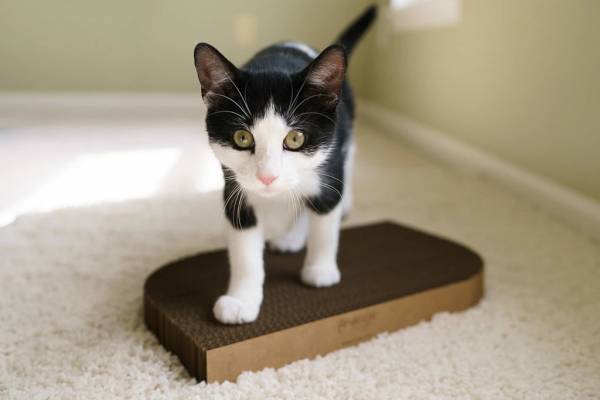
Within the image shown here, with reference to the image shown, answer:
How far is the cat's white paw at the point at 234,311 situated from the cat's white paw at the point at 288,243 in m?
0.29

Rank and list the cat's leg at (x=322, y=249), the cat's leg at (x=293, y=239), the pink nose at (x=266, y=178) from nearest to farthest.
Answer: the pink nose at (x=266, y=178) < the cat's leg at (x=322, y=249) < the cat's leg at (x=293, y=239)

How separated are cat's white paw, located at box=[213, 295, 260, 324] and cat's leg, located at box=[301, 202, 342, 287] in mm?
160

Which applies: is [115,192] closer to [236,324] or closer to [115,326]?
[115,326]

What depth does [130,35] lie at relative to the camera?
3051mm

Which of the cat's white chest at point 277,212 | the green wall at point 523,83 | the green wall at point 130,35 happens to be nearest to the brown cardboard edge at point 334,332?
the cat's white chest at point 277,212

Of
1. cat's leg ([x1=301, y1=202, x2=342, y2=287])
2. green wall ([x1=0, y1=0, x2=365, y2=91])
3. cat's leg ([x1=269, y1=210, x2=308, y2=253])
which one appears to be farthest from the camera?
green wall ([x1=0, y1=0, x2=365, y2=91])

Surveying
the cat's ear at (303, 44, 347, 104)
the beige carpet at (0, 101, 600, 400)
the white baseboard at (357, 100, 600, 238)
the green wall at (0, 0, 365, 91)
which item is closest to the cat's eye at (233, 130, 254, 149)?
the cat's ear at (303, 44, 347, 104)

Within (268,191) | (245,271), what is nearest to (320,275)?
(245,271)

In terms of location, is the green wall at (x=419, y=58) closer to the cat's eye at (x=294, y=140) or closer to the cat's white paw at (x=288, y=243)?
the cat's white paw at (x=288, y=243)

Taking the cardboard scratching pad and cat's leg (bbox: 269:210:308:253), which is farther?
cat's leg (bbox: 269:210:308:253)

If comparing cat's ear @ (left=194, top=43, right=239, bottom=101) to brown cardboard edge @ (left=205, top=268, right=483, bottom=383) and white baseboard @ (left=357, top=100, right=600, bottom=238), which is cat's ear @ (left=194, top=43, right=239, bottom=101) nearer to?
brown cardboard edge @ (left=205, top=268, right=483, bottom=383)

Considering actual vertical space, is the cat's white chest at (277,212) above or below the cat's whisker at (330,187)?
below

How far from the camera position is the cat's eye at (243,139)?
835 mm

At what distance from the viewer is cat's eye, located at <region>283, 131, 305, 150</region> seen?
2.76ft
